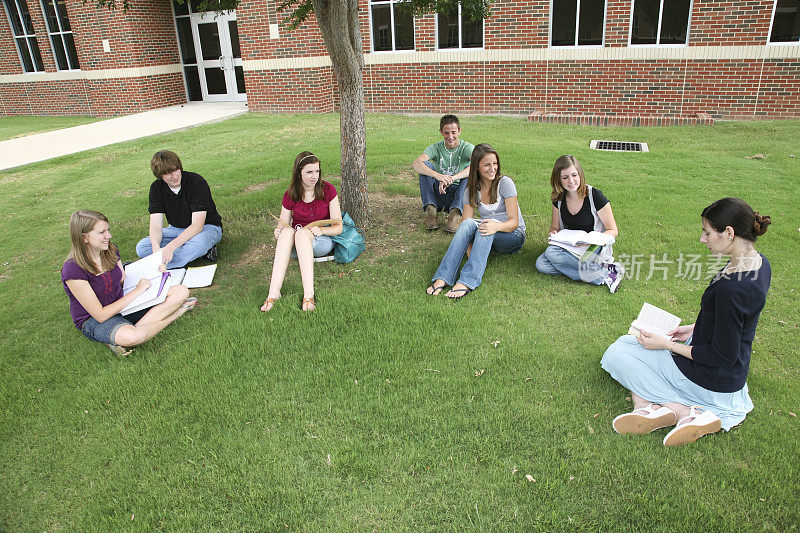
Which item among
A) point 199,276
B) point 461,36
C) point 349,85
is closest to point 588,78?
point 461,36

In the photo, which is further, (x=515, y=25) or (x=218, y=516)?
(x=515, y=25)

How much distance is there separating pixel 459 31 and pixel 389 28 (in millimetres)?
1718

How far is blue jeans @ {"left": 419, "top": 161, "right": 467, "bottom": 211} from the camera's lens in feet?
19.5

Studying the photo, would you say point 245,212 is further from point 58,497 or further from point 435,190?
point 58,497

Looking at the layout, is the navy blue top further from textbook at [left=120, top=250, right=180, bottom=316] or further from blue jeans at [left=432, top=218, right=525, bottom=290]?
textbook at [left=120, top=250, right=180, bottom=316]

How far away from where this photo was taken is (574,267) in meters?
4.71

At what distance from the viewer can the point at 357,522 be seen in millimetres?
2588

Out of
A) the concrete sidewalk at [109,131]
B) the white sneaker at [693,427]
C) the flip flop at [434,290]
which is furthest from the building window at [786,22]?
the concrete sidewalk at [109,131]

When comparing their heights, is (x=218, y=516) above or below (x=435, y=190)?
below

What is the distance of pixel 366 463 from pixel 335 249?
110 inches

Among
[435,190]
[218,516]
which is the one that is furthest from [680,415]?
[435,190]

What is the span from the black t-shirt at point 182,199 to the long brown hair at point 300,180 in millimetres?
965

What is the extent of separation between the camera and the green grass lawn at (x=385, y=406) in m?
2.66

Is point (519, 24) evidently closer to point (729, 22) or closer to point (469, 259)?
point (729, 22)
